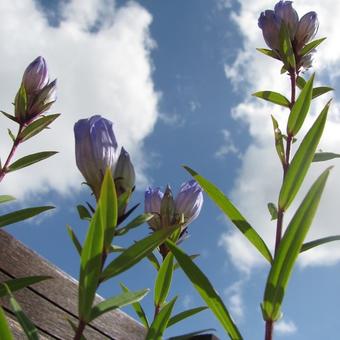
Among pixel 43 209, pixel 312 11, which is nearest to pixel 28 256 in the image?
pixel 43 209

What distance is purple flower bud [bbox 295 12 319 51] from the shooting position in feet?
3.56

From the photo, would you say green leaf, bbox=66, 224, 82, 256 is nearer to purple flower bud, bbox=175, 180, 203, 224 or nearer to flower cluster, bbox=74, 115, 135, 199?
flower cluster, bbox=74, 115, 135, 199

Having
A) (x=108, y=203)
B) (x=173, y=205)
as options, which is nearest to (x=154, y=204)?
(x=173, y=205)

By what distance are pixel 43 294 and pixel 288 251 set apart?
65cm

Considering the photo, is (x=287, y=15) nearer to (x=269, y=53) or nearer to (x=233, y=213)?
(x=269, y=53)

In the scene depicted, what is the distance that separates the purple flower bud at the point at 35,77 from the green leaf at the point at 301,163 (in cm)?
86

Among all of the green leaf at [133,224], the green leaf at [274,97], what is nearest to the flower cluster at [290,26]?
the green leaf at [274,97]

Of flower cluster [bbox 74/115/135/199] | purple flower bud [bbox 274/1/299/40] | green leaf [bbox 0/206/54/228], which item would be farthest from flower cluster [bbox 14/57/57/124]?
flower cluster [bbox 74/115/135/199]

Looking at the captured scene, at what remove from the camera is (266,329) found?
539 millimetres

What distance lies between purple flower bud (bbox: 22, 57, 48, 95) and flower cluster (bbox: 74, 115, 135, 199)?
725 millimetres

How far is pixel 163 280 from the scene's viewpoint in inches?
28.4

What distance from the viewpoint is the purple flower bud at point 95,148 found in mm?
648

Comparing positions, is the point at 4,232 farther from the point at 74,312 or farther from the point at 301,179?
the point at 301,179

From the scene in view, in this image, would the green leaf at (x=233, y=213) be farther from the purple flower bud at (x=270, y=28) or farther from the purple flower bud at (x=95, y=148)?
the purple flower bud at (x=270, y=28)
